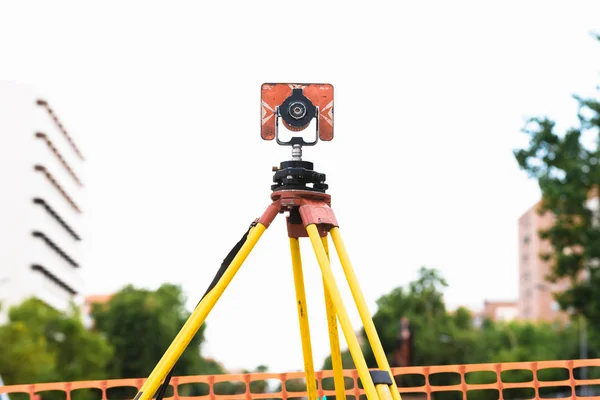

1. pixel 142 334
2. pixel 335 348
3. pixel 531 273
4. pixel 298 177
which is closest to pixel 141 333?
pixel 142 334

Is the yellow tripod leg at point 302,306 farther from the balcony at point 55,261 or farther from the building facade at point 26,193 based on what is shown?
the balcony at point 55,261

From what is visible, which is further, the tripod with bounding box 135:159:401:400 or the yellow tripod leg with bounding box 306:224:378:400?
the tripod with bounding box 135:159:401:400

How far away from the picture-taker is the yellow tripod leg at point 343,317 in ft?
14.2

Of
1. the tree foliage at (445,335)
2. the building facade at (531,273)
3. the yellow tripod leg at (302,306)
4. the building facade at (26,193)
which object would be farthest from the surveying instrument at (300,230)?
the building facade at (531,273)

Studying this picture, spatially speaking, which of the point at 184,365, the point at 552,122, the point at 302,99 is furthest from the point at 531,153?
the point at 184,365

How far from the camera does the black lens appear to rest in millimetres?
4992

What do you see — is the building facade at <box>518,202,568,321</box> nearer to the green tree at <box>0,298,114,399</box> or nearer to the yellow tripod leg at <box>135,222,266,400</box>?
the green tree at <box>0,298,114,399</box>

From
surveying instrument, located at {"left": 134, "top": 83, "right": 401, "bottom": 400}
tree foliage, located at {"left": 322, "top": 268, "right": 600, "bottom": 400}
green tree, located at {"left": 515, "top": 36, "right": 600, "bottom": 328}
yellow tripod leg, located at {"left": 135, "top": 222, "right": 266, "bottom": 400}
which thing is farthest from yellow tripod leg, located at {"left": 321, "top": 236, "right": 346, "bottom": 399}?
tree foliage, located at {"left": 322, "top": 268, "right": 600, "bottom": 400}

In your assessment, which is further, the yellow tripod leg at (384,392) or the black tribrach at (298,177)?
the black tribrach at (298,177)

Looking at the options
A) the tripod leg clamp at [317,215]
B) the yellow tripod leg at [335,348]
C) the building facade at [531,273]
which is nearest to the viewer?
the tripod leg clamp at [317,215]

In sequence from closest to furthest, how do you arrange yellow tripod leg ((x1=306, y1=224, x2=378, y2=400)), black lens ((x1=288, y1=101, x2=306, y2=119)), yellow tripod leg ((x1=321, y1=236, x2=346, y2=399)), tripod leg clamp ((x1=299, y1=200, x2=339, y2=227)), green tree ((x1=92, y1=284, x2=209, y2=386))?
yellow tripod leg ((x1=306, y1=224, x2=378, y2=400)) < tripod leg clamp ((x1=299, y1=200, x2=339, y2=227)) < black lens ((x1=288, y1=101, x2=306, y2=119)) < yellow tripod leg ((x1=321, y1=236, x2=346, y2=399)) < green tree ((x1=92, y1=284, x2=209, y2=386))

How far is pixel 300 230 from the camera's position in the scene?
5.14 metres

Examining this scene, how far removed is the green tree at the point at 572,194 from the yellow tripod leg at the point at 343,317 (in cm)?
2344

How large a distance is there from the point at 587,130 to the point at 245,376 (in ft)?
75.3
